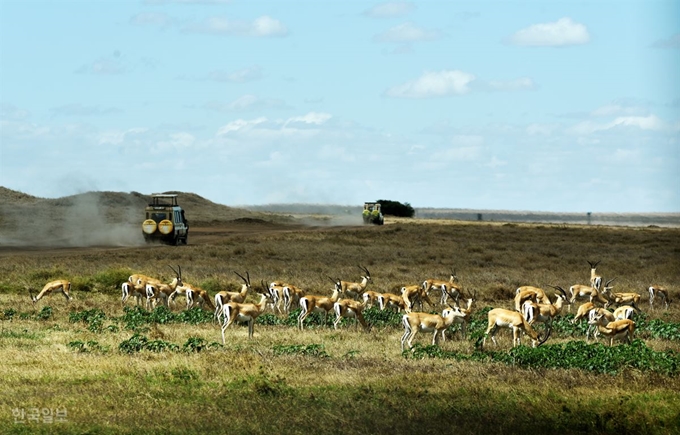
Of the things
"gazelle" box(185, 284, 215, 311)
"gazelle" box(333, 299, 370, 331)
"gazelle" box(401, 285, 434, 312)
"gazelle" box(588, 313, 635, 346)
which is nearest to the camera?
"gazelle" box(588, 313, 635, 346)

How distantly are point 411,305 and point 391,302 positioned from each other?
1.00 metres

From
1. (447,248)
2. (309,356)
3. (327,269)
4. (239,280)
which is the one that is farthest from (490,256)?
(309,356)

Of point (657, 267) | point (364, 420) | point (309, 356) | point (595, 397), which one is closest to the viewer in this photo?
point (364, 420)

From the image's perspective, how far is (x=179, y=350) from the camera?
17750 millimetres

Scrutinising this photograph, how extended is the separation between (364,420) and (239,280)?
66.0ft

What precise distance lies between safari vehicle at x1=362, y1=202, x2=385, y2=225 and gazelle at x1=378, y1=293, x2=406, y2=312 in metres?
71.8

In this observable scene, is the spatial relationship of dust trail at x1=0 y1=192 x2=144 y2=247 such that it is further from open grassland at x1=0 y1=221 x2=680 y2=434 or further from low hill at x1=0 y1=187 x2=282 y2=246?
open grassland at x1=0 y1=221 x2=680 y2=434

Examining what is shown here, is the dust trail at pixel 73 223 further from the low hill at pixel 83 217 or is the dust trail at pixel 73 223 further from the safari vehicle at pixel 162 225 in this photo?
the safari vehicle at pixel 162 225

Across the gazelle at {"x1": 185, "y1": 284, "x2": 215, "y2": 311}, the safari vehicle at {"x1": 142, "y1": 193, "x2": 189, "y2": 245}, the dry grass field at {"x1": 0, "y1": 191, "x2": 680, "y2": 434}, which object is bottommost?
the dry grass field at {"x1": 0, "y1": 191, "x2": 680, "y2": 434}

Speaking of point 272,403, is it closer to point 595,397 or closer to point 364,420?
point 364,420

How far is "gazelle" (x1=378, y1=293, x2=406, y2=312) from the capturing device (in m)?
24.8

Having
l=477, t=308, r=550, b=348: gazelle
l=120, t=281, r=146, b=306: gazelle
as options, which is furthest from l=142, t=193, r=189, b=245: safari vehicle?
l=477, t=308, r=550, b=348: gazelle

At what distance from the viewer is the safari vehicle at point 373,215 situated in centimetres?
9712

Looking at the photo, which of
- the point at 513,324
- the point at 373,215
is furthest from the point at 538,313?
the point at 373,215
